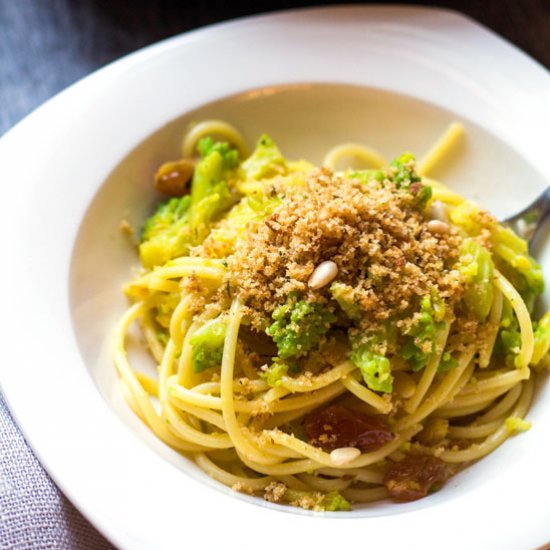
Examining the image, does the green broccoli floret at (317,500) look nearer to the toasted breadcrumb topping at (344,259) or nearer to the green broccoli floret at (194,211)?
the toasted breadcrumb topping at (344,259)

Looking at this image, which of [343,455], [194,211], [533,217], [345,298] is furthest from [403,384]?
[194,211]

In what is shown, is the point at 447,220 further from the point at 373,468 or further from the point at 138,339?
the point at 138,339

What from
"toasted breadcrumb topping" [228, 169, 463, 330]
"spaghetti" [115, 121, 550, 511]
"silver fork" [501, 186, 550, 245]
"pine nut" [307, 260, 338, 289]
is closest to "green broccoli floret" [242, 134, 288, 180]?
"spaghetti" [115, 121, 550, 511]

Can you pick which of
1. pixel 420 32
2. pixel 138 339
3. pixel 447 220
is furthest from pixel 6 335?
pixel 420 32

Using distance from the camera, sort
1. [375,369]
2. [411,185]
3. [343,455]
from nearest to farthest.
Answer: [375,369] → [343,455] → [411,185]

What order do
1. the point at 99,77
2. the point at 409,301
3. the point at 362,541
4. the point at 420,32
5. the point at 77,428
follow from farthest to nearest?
the point at 420,32 < the point at 99,77 < the point at 409,301 < the point at 77,428 < the point at 362,541

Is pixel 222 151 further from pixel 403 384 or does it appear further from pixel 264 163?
pixel 403 384
